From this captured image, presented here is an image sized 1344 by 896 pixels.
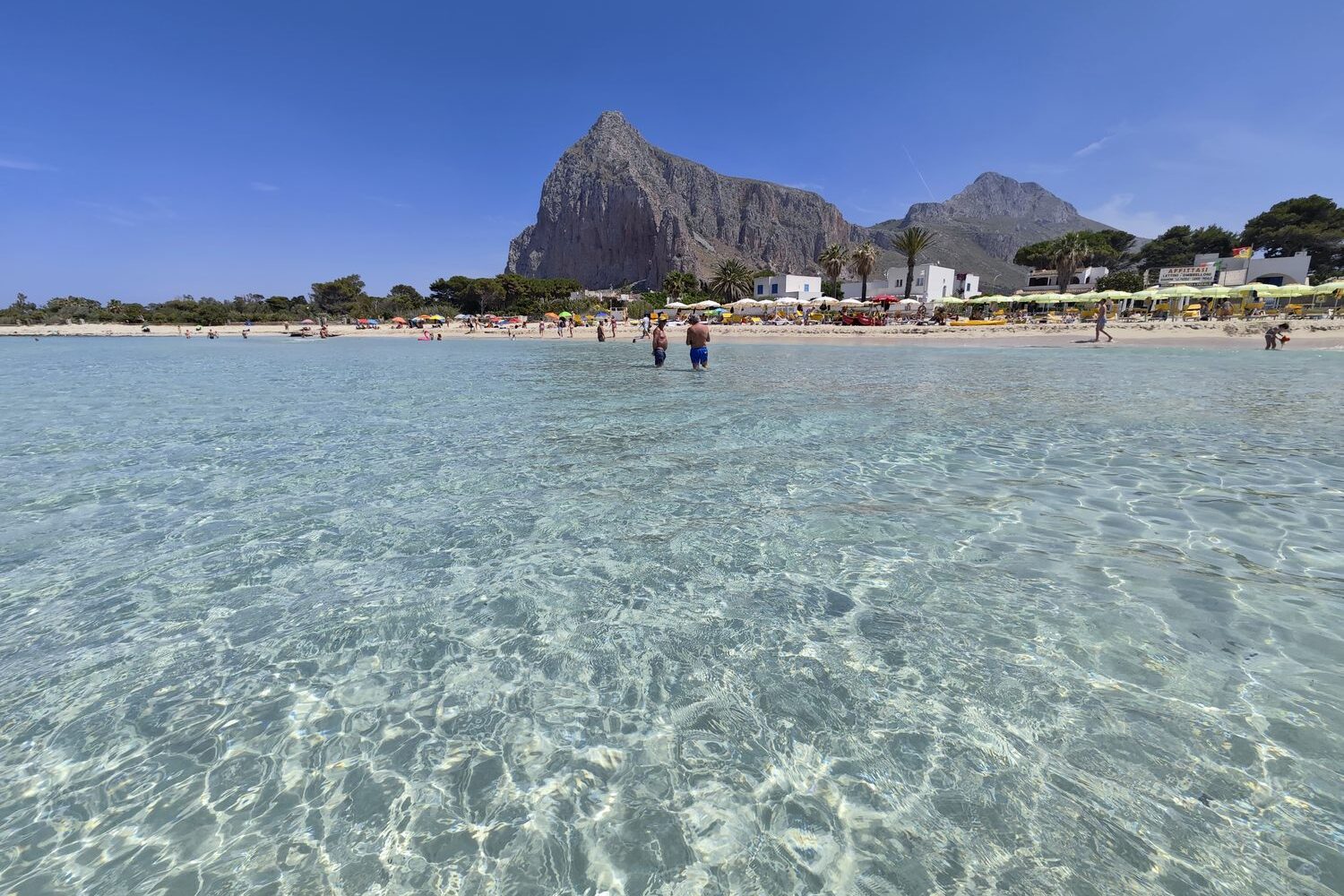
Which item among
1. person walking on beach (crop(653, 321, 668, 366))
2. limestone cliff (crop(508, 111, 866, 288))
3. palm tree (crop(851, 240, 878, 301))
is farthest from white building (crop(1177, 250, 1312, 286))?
limestone cliff (crop(508, 111, 866, 288))

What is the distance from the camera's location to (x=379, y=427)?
10984mm

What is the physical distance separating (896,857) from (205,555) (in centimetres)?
582

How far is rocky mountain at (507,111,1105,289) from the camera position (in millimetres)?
156875

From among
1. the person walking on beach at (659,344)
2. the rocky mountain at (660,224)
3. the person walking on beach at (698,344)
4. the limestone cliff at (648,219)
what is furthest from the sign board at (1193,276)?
the limestone cliff at (648,219)

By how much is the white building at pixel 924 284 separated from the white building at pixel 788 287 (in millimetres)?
4677

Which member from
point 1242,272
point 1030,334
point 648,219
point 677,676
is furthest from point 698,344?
point 648,219

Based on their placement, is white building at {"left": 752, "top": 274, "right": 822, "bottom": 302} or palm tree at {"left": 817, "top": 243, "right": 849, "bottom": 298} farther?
white building at {"left": 752, "top": 274, "right": 822, "bottom": 302}

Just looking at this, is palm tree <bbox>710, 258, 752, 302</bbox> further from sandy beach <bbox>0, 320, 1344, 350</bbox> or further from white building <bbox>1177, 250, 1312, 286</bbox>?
white building <bbox>1177, 250, 1312, 286</bbox>

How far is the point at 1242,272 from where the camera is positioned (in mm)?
63406

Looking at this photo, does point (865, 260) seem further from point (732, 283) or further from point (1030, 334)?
point (1030, 334)

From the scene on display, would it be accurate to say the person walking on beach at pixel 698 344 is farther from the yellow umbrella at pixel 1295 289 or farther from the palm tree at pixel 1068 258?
the palm tree at pixel 1068 258

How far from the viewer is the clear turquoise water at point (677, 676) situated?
7.73ft

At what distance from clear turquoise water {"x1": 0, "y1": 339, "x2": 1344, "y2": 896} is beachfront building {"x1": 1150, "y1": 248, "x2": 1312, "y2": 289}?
74.1 m

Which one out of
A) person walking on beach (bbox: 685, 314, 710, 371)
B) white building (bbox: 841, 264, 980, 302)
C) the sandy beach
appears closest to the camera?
person walking on beach (bbox: 685, 314, 710, 371)
